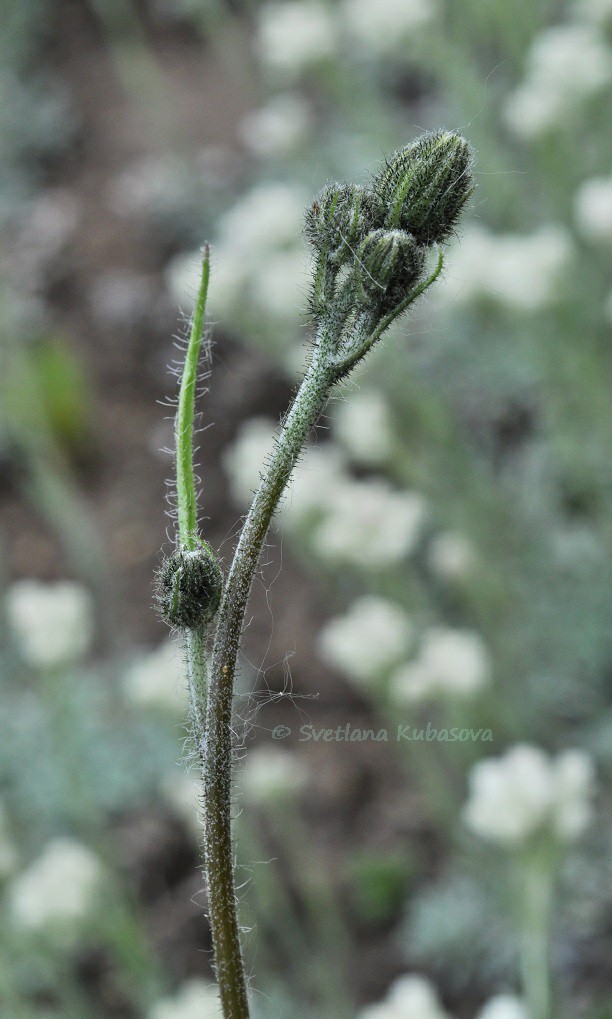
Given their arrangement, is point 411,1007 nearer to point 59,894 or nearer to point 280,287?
point 59,894

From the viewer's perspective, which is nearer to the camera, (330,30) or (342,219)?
(342,219)

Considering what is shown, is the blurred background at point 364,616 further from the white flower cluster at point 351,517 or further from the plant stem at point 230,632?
the plant stem at point 230,632

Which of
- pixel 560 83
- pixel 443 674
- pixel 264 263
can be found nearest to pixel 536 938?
pixel 443 674

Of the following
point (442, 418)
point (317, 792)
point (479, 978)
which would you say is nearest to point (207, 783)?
point (479, 978)

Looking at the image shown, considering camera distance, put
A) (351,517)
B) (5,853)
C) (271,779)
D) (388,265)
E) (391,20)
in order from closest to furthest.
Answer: (388,265) → (5,853) → (271,779) → (351,517) → (391,20)

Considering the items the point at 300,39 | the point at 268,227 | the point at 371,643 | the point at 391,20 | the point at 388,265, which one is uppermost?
the point at 300,39

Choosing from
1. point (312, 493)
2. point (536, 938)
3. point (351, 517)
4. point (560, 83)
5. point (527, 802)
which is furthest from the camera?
point (560, 83)

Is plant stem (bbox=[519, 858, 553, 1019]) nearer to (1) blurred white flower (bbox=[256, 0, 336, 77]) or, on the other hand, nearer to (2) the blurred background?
(2) the blurred background
